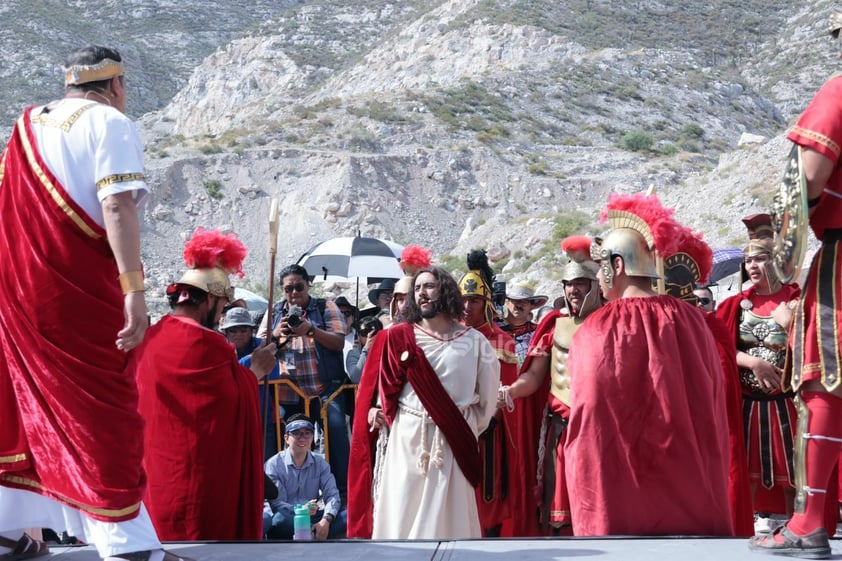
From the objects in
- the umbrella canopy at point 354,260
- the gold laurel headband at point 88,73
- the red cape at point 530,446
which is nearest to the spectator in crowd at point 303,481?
the red cape at point 530,446

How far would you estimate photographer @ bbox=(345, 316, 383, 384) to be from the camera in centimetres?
988

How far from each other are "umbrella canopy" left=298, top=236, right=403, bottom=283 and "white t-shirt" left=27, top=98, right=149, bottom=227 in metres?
9.47

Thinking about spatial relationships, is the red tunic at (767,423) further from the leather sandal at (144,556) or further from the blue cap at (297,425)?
the leather sandal at (144,556)

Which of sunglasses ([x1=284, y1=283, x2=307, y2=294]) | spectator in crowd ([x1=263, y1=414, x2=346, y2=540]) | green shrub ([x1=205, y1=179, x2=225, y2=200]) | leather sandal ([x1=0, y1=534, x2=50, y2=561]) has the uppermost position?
green shrub ([x1=205, y1=179, x2=225, y2=200])

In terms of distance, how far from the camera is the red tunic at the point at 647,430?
581 centimetres

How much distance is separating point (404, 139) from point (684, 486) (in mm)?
42954

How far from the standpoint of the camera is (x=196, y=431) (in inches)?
255

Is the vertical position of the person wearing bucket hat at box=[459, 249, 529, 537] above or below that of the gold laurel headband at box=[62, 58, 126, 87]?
below

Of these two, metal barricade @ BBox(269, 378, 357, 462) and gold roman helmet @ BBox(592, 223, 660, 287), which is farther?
metal barricade @ BBox(269, 378, 357, 462)

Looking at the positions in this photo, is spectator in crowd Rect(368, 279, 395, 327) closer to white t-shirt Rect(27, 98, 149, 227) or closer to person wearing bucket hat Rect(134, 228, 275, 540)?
person wearing bucket hat Rect(134, 228, 275, 540)

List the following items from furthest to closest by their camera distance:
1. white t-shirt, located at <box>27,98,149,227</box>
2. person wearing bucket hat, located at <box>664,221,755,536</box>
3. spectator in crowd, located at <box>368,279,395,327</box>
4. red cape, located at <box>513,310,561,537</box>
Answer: spectator in crowd, located at <box>368,279,395,327</box>, red cape, located at <box>513,310,561,537</box>, person wearing bucket hat, located at <box>664,221,755,536</box>, white t-shirt, located at <box>27,98,149,227</box>

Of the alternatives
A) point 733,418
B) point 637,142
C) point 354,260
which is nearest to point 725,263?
point 354,260

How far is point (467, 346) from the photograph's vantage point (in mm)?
7266

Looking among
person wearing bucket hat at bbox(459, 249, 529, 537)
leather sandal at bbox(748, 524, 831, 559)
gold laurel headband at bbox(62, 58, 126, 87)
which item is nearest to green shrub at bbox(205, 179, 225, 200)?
person wearing bucket hat at bbox(459, 249, 529, 537)
